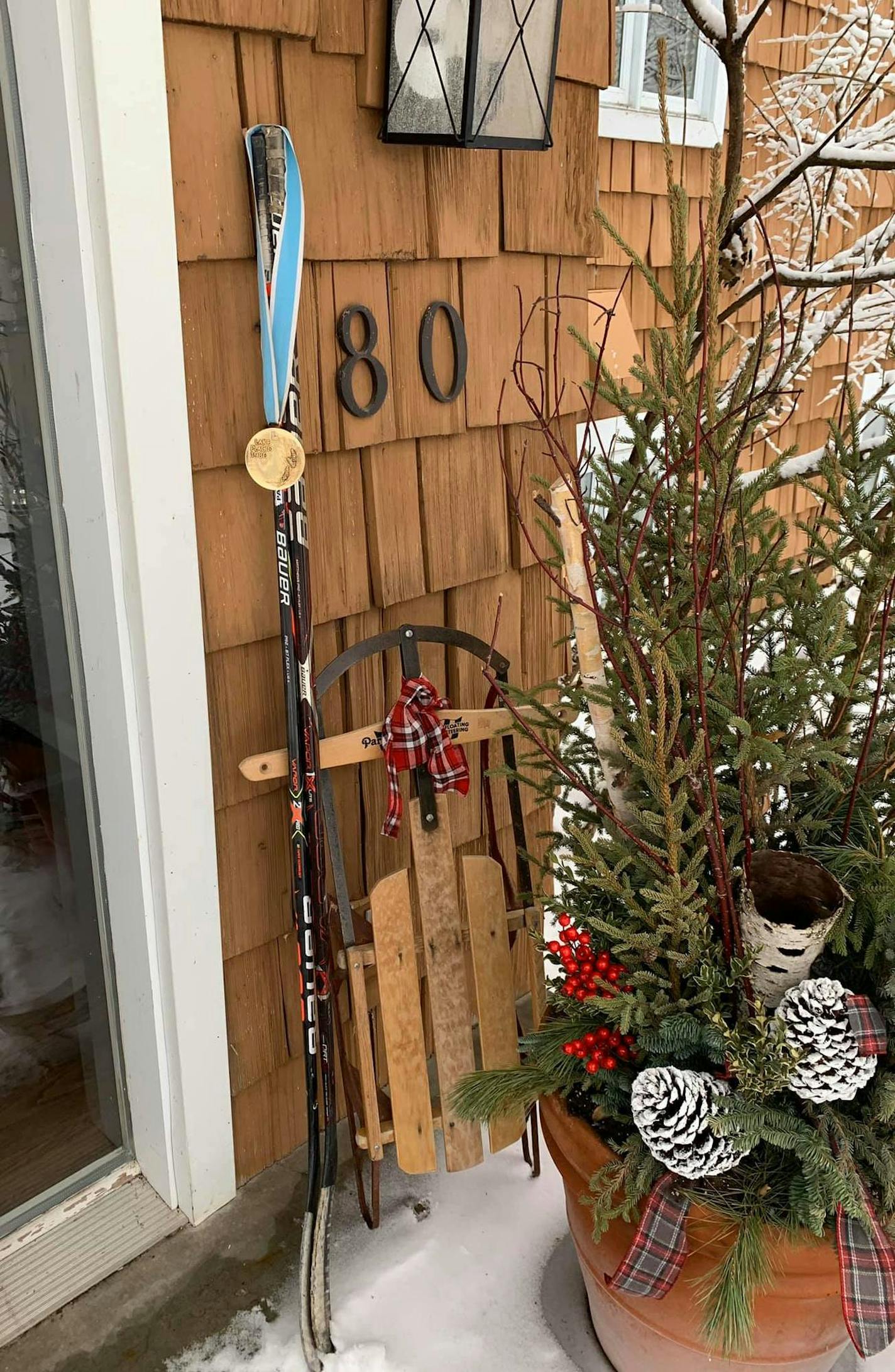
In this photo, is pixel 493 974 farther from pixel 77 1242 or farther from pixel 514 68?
pixel 514 68

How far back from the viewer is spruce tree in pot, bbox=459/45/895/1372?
1.23 meters

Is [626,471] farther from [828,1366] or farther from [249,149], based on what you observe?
[828,1366]

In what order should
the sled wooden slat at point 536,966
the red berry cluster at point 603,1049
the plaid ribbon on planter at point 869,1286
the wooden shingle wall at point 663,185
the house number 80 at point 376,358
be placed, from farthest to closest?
the wooden shingle wall at point 663,185, the sled wooden slat at point 536,966, the house number 80 at point 376,358, the red berry cluster at point 603,1049, the plaid ribbon on planter at point 869,1286

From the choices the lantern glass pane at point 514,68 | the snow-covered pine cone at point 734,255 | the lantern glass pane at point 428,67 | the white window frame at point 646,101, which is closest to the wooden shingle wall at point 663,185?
the white window frame at point 646,101

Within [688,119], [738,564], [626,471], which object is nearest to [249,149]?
[626,471]

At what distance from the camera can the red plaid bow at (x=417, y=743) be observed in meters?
1.60

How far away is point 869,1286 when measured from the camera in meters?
1.19

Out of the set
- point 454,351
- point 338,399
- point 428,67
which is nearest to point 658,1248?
point 338,399

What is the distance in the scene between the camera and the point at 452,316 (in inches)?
67.4

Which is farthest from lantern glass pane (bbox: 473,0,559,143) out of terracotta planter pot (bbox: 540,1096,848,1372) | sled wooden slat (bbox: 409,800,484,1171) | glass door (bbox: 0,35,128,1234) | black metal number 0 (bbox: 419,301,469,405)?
terracotta planter pot (bbox: 540,1096,848,1372)

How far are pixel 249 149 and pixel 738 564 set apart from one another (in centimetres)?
85

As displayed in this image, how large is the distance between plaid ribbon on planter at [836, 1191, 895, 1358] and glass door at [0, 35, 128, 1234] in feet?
3.78

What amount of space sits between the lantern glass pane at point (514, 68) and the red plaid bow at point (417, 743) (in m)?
Result: 0.85

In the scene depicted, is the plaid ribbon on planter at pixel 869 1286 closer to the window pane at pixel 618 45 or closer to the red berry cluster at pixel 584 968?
the red berry cluster at pixel 584 968
